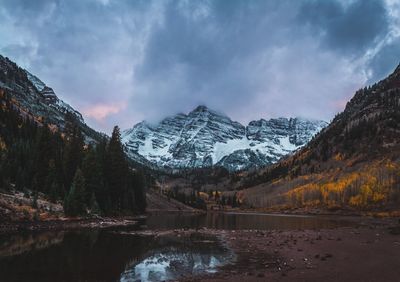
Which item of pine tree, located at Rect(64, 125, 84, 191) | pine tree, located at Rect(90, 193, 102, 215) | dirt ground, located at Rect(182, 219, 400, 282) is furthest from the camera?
pine tree, located at Rect(64, 125, 84, 191)

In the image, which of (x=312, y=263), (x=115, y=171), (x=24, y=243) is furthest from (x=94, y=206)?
(x=312, y=263)

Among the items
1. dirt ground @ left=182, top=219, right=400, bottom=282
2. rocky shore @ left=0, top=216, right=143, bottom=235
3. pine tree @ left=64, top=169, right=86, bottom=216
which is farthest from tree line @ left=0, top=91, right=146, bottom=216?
dirt ground @ left=182, top=219, right=400, bottom=282

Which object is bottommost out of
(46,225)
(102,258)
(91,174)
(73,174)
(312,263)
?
(102,258)

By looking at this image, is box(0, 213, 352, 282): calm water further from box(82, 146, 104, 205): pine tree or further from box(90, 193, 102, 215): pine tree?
box(82, 146, 104, 205): pine tree

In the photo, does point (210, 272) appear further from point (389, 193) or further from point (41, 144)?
point (389, 193)

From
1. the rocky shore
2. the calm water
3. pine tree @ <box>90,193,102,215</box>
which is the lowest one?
the calm water

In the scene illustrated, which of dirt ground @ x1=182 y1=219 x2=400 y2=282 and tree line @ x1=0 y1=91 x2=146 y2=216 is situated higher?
tree line @ x1=0 y1=91 x2=146 y2=216

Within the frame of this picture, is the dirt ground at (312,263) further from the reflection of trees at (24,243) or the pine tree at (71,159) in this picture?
the pine tree at (71,159)

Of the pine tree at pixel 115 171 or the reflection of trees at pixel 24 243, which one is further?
the pine tree at pixel 115 171

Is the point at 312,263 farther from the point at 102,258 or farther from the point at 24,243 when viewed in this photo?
the point at 24,243

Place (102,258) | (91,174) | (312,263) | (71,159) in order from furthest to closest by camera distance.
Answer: (71,159) < (91,174) < (102,258) < (312,263)

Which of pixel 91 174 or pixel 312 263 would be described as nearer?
pixel 312 263

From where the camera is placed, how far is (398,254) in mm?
42219

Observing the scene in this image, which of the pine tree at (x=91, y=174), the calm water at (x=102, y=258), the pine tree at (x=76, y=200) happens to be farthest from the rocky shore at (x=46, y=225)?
the pine tree at (x=91, y=174)
